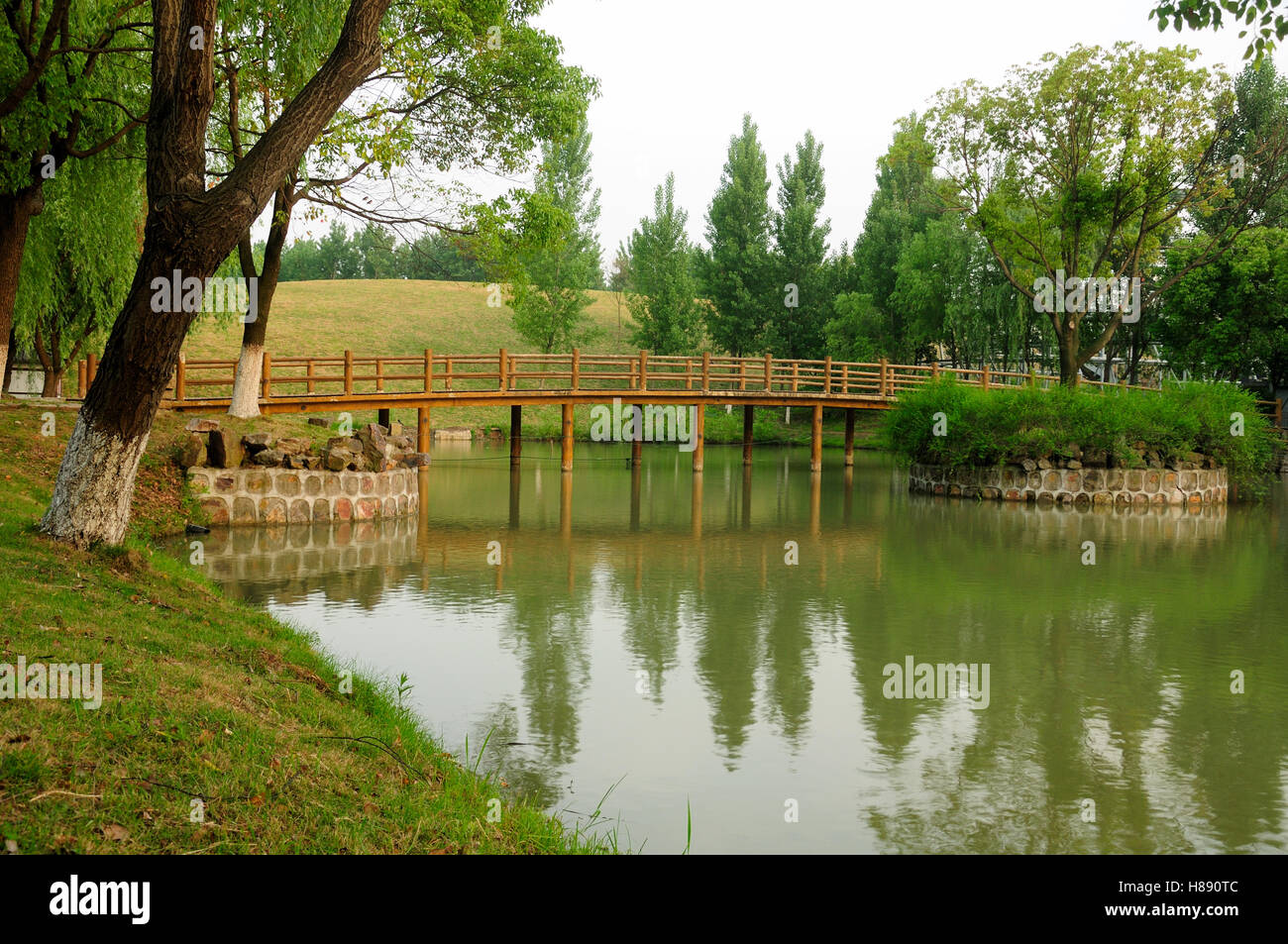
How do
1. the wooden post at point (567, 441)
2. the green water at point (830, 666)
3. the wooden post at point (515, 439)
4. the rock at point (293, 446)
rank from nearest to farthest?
the green water at point (830, 666)
the rock at point (293, 446)
the wooden post at point (567, 441)
the wooden post at point (515, 439)

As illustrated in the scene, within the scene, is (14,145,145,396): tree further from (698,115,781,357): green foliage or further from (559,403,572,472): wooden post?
(698,115,781,357): green foliage

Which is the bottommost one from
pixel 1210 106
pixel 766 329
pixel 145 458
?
pixel 145 458

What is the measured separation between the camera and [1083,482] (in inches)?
945

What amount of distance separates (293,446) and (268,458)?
30.0 inches

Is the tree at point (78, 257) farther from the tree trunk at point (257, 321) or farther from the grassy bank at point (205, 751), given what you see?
the grassy bank at point (205, 751)

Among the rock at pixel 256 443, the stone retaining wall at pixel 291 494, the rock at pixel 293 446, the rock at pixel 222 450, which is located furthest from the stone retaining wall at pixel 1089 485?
the rock at pixel 222 450

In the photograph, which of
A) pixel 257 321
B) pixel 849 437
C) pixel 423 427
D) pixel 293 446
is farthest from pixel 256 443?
pixel 849 437

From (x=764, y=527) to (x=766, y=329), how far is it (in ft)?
122

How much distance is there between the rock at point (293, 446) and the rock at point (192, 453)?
A: 3.72 ft

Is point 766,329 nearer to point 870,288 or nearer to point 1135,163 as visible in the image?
point 870,288

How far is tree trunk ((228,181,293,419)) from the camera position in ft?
65.2

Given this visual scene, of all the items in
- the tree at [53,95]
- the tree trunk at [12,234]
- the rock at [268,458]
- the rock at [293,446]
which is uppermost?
the tree at [53,95]

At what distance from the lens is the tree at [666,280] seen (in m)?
51.5
